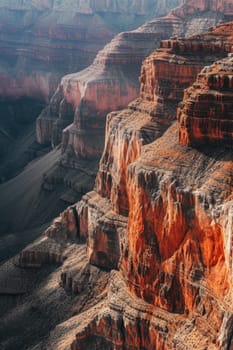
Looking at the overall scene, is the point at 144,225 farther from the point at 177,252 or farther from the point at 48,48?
the point at 48,48

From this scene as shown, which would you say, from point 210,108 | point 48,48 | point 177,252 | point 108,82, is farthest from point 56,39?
point 177,252

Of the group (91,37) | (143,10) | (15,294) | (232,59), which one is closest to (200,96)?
(232,59)

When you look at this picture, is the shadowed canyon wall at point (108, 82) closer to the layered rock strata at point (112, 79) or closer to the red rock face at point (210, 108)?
the layered rock strata at point (112, 79)

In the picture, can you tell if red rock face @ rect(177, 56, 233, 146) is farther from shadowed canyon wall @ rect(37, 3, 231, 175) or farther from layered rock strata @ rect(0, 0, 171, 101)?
layered rock strata @ rect(0, 0, 171, 101)

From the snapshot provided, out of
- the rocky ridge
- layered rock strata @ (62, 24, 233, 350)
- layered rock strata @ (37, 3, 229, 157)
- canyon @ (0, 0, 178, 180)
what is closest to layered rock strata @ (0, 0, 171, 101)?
canyon @ (0, 0, 178, 180)

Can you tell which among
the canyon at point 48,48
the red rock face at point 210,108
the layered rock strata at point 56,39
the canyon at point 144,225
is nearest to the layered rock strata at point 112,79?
the canyon at point 144,225
